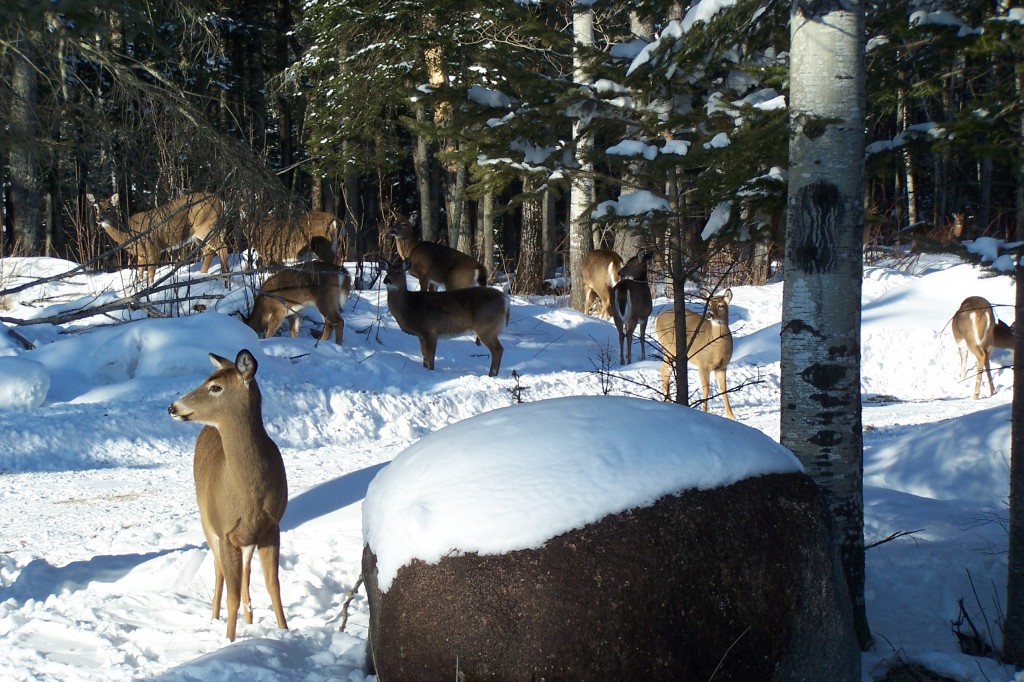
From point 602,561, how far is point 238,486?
7.76ft

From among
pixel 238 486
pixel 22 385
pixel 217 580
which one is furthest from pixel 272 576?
pixel 22 385

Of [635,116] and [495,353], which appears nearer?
[635,116]

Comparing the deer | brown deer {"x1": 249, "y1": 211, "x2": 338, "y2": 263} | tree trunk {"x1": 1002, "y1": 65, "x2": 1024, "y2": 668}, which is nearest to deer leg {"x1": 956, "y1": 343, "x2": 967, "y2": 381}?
the deer

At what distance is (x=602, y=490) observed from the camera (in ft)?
12.8

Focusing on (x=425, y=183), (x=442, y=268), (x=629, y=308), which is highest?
(x=425, y=183)

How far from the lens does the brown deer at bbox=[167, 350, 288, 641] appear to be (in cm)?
535

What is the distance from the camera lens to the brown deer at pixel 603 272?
1791cm

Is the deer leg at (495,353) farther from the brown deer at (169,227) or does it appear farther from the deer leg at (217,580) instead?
the deer leg at (217,580)

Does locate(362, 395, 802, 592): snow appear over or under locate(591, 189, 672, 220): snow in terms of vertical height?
under

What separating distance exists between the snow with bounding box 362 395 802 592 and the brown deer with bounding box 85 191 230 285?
20.7ft

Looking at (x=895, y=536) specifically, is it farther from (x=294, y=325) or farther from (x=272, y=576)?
(x=294, y=325)

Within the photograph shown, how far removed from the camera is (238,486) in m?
5.36

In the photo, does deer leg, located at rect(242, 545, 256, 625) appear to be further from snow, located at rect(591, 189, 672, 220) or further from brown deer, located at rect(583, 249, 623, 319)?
brown deer, located at rect(583, 249, 623, 319)

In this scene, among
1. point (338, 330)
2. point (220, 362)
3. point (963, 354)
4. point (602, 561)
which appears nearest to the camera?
point (602, 561)
